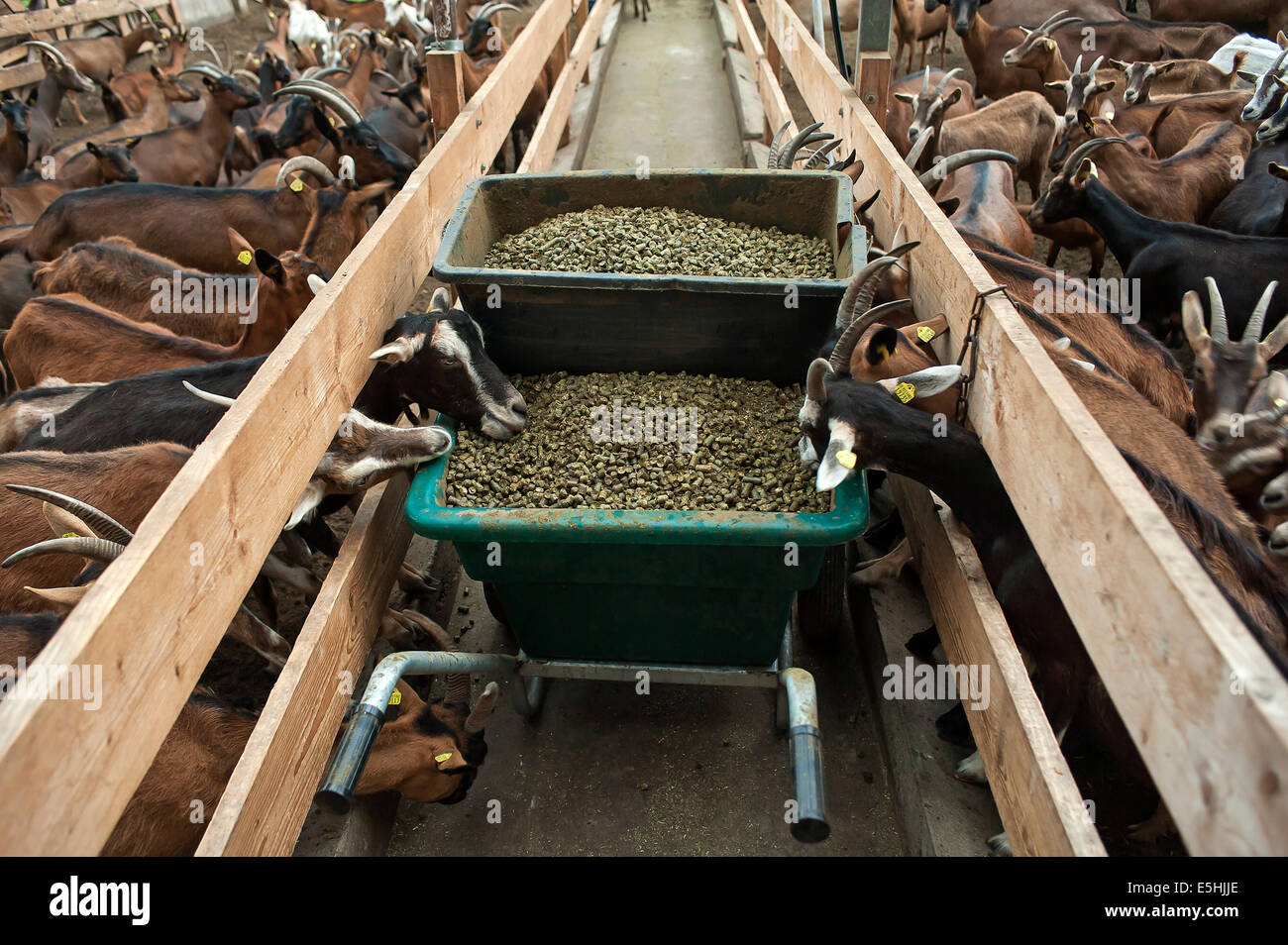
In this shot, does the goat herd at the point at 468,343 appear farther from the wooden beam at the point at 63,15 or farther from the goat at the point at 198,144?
the wooden beam at the point at 63,15

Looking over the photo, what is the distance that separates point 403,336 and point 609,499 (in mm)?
1143

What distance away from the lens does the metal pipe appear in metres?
2.00

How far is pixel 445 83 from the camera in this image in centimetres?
491

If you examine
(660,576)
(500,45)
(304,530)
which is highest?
(500,45)

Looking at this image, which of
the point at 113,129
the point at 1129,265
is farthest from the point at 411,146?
the point at 1129,265

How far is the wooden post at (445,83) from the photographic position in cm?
488

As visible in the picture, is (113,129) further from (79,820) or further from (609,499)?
(79,820)

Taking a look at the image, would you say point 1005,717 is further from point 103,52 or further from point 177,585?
point 103,52

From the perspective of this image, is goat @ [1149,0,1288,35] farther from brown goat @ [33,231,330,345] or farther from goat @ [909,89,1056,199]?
brown goat @ [33,231,330,345]

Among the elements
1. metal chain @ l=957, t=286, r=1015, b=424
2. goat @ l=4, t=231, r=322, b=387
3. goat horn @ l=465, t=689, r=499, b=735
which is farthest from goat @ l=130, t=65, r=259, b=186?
metal chain @ l=957, t=286, r=1015, b=424

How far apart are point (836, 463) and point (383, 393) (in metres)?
1.99

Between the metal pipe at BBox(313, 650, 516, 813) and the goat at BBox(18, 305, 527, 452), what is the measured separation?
87 centimetres

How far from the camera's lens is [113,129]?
375 inches

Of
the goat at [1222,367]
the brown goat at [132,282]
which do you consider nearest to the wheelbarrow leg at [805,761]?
the goat at [1222,367]
